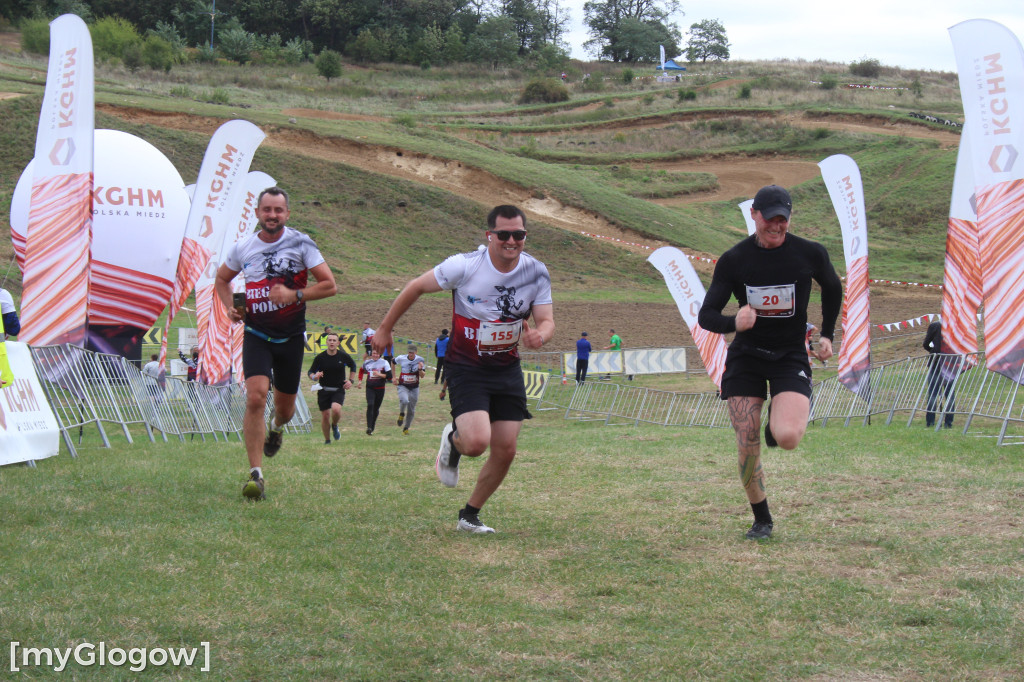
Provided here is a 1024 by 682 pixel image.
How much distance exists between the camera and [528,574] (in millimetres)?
5422

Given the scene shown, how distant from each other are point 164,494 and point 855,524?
5.15 meters

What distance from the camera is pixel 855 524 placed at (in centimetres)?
663

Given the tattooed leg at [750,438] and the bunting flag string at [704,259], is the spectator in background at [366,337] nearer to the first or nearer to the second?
the bunting flag string at [704,259]

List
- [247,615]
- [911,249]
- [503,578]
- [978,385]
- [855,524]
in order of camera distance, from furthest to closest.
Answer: [911,249] → [978,385] → [855,524] → [503,578] → [247,615]

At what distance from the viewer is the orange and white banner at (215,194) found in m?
16.0

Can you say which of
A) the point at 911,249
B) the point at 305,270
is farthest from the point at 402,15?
the point at 305,270

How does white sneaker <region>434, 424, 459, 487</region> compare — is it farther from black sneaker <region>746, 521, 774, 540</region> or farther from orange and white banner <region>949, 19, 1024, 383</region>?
orange and white banner <region>949, 19, 1024, 383</region>

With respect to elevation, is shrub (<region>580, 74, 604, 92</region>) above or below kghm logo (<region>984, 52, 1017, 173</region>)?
above

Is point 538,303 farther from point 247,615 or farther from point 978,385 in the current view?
point 978,385

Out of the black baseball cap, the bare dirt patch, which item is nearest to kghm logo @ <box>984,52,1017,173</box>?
the black baseball cap

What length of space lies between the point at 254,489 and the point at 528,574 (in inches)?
112

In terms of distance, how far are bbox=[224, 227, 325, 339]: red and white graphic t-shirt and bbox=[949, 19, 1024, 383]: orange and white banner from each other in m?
8.18

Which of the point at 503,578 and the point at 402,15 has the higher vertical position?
the point at 402,15

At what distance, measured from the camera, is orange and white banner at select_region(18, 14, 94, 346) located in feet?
40.6
